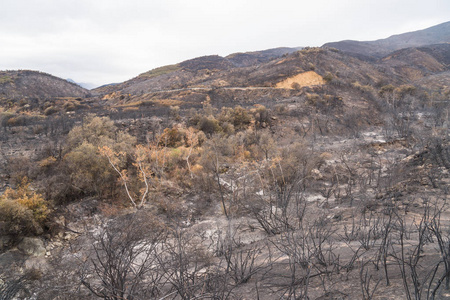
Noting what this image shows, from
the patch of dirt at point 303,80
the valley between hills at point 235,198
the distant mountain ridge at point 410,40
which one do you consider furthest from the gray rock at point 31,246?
the distant mountain ridge at point 410,40

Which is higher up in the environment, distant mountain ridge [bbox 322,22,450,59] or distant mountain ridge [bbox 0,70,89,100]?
distant mountain ridge [bbox 322,22,450,59]

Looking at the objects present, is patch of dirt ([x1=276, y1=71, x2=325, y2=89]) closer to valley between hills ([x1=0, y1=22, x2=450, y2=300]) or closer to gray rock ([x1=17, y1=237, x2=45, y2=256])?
valley between hills ([x1=0, y1=22, x2=450, y2=300])

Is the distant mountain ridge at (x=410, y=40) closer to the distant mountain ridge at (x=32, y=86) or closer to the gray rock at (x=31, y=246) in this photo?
the distant mountain ridge at (x=32, y=86)

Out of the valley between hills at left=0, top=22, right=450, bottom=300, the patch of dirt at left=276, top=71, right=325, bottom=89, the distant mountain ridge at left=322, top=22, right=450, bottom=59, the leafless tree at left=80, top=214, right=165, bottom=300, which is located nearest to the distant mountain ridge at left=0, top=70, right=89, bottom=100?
the valley between hills at left=0, top=22, right=450, bottom=300

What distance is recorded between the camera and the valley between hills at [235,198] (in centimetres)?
411

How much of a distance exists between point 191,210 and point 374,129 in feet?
81.7

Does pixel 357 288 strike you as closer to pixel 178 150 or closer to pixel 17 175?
pixel 178 150

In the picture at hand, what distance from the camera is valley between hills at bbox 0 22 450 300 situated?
411 centimetres

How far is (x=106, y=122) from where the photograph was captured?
2286 cm

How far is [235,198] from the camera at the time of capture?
1360 centimetres

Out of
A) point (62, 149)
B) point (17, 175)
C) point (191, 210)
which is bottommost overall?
point (191, 210)

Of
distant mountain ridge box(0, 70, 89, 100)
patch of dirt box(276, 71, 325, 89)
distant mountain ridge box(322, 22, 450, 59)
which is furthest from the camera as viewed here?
distant mountain ridge box(322, 22, 450, 59)

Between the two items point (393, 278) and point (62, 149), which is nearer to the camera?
point (393, 278)

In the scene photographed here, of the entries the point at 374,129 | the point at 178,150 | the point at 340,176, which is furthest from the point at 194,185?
the point at 374,129
